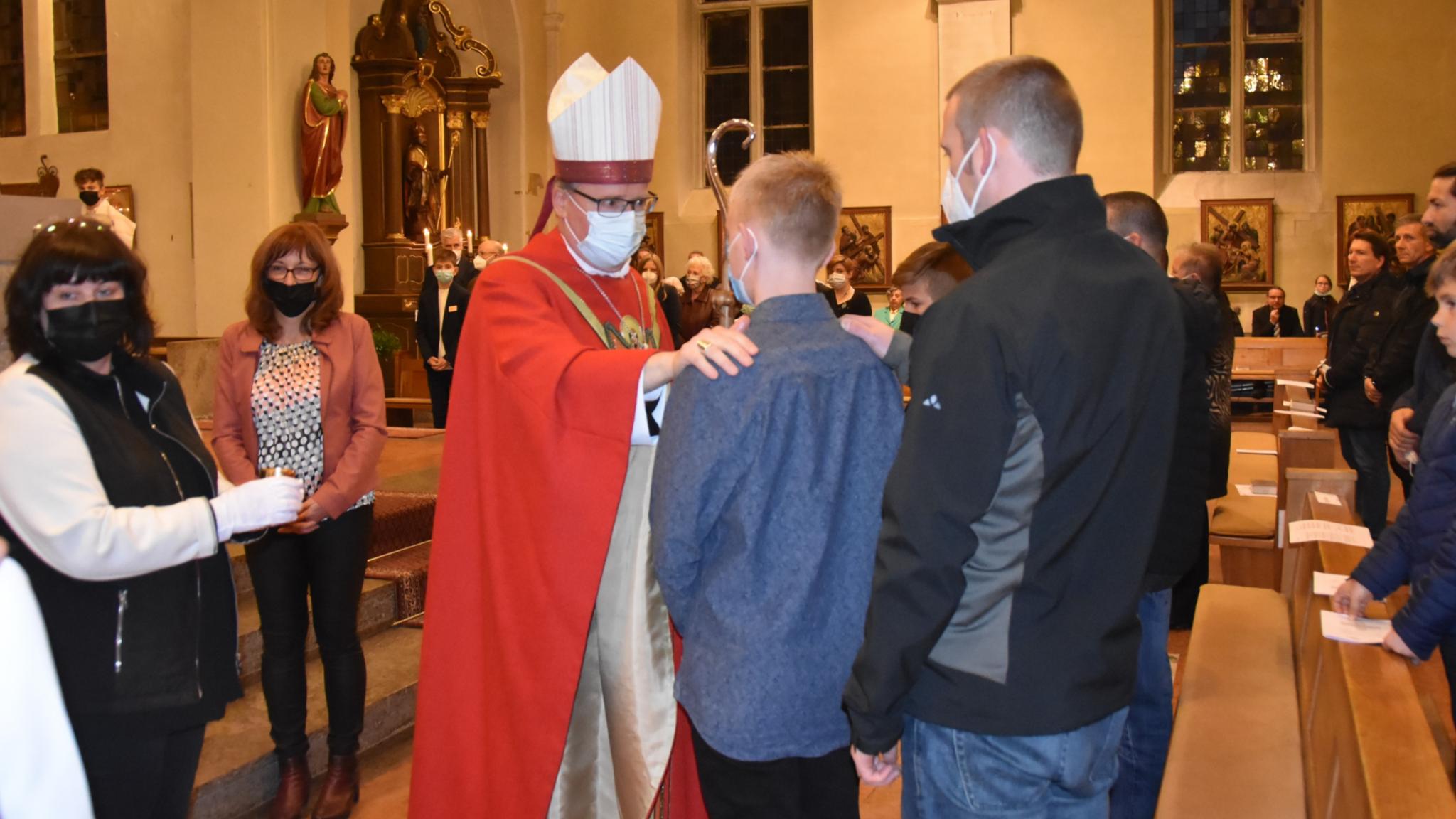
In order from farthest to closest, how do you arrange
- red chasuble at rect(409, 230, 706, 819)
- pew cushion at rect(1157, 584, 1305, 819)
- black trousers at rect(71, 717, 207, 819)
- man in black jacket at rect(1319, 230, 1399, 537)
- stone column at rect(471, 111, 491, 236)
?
stone column at rect(471, 111, 491, 236), man in black jacket at rect(1319, 230, 1399, 537), red chasuble at rect(409, 230, 706, 819), pew cushion at rect(1157, 584, 1305, 819), black trousers at rect(71, 717, 207, 819)

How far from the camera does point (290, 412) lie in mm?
3232

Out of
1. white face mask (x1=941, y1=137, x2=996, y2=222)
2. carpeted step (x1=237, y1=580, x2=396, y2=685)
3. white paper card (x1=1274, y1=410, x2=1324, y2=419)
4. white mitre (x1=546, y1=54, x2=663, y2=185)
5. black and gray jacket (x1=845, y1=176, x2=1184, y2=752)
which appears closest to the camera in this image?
black and gray jacket (x1=845, y1=176, x2=1184, y2=752)

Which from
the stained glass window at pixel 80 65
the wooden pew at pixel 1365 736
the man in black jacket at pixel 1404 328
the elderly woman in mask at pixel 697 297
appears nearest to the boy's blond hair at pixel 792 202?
the wooden pew at pixel 1365 736

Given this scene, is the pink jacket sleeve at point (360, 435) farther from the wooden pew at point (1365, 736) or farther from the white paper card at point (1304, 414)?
the white paper card at point (1304, 414)

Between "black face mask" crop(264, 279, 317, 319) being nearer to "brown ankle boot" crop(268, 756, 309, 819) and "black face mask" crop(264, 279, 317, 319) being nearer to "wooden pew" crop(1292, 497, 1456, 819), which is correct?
"brown ankle boot" crop(268, 756, 309, 819)

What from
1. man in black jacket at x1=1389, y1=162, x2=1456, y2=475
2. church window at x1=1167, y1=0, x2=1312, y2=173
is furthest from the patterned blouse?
church window at x1=1167, y1=0, x2=1312, y2=173

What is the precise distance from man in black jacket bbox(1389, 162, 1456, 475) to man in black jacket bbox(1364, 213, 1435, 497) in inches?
36.3

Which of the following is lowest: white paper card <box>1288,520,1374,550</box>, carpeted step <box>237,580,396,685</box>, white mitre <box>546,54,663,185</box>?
carpeted step <box>237,580,396,685</box>

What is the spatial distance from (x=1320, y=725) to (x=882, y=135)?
40.7 feet

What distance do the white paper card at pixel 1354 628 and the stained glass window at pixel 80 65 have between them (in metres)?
12.4

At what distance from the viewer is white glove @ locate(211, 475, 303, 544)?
81.6 inches

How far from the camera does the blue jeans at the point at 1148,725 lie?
273cm

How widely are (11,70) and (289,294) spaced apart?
11.9m

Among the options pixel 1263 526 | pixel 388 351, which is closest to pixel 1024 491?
pixel 1263 526
